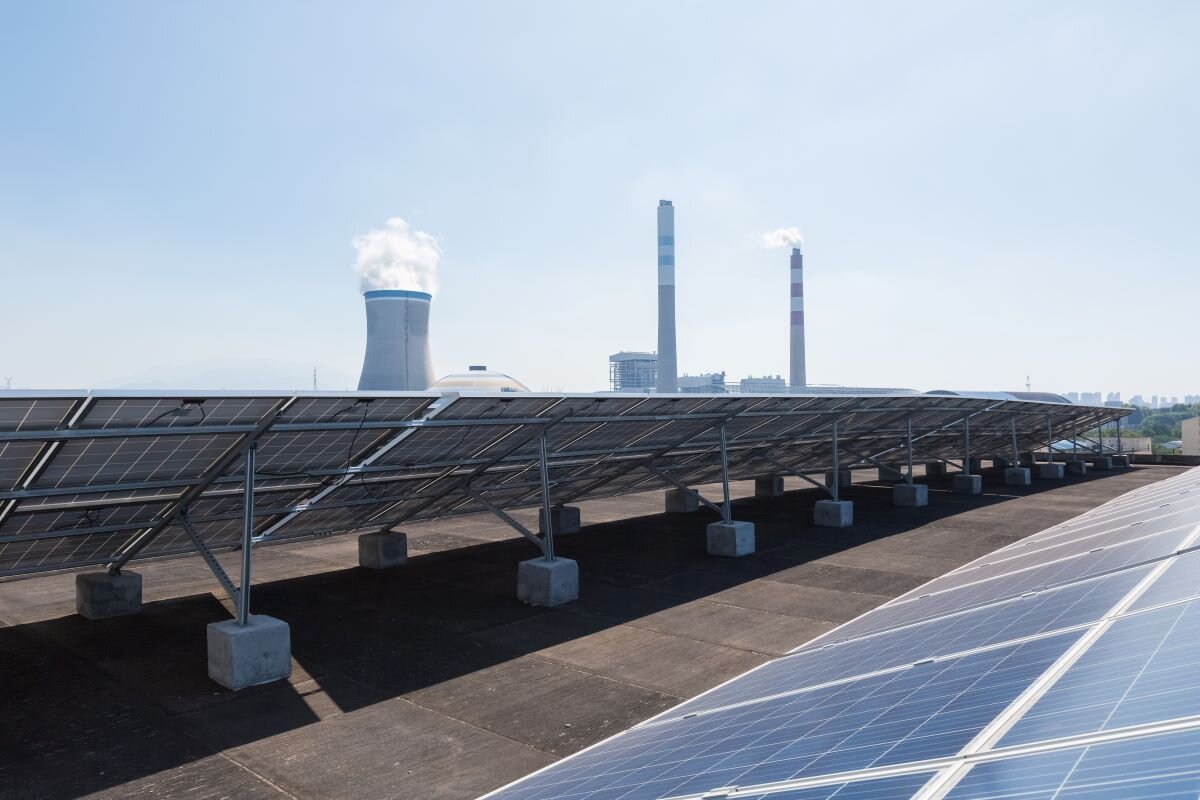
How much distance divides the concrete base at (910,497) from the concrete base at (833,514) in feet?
20.5

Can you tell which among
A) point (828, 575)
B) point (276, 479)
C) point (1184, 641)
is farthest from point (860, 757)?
point (828, 575)

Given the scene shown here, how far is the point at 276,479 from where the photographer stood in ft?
48.5

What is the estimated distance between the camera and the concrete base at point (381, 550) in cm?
2142

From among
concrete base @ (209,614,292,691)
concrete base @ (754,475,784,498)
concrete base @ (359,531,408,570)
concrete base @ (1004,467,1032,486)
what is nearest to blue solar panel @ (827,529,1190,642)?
concrete base @ (209,614,292,691)

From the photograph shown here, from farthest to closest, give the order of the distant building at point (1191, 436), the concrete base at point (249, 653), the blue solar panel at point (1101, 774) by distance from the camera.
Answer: the distant building at point (1191, 436) < the concrete base at point (249, 653) < the blue solar panel at point (1101, 774)

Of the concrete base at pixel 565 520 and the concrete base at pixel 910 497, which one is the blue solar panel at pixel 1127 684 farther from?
the concrete base at pixel 910 497

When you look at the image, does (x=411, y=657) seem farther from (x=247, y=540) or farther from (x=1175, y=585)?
(x=1175, y=585)

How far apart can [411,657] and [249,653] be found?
2.85m

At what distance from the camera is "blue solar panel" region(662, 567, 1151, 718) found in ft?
22.0

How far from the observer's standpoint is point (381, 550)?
2141 cm

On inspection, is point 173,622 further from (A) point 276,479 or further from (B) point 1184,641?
(B) point 1184,641

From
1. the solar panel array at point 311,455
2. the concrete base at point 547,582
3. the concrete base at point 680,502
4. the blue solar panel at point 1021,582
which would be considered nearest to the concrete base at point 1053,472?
the solar panel array at point 311,455

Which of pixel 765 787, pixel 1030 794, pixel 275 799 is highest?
pixel 1030 794

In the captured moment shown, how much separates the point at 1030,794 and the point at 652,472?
868 inches
